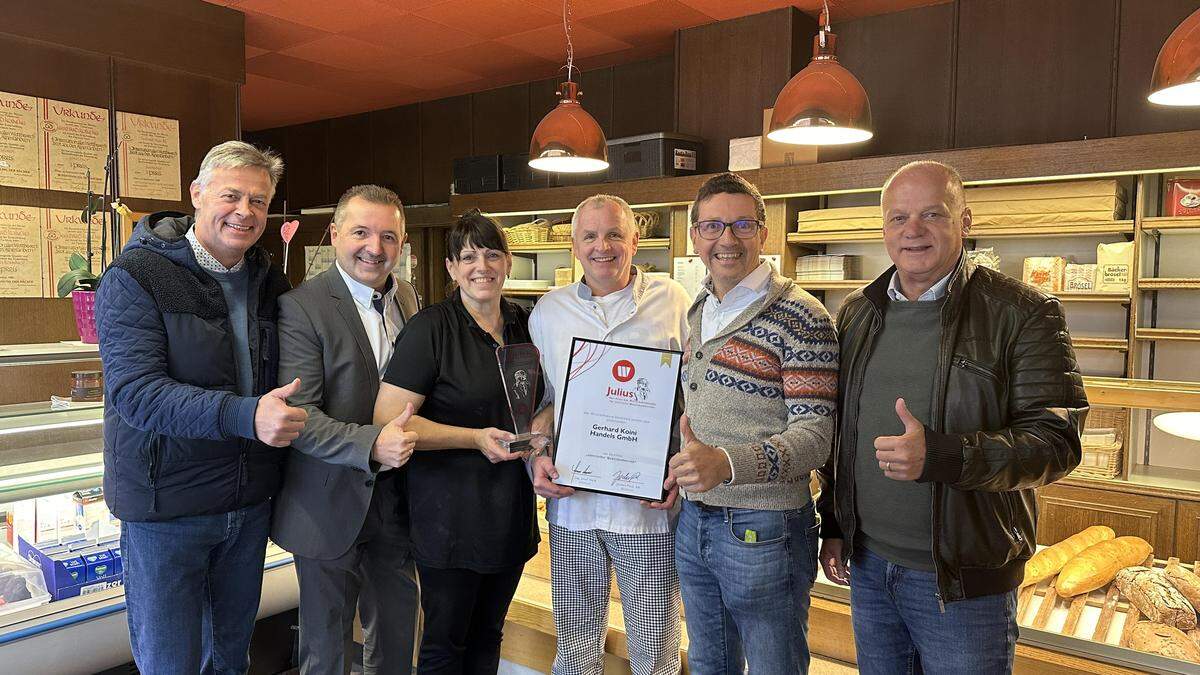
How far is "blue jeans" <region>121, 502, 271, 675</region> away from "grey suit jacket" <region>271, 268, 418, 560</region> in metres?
0.10

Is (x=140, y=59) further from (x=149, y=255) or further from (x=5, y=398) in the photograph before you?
(x=149, y=255)

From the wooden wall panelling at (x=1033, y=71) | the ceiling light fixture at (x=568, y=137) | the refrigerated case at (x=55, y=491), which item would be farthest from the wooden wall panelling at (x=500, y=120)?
the refrigerated case at (x=55, y=491)

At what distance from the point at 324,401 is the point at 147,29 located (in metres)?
4.18

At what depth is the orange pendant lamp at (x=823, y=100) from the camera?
124 inches

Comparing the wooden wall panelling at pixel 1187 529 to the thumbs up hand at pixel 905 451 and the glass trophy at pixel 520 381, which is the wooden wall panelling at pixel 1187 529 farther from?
the glass trophy at pixel 520 381

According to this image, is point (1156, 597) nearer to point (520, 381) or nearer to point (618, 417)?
point (618, 417)

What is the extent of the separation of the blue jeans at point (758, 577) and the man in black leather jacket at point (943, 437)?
0.42 feet

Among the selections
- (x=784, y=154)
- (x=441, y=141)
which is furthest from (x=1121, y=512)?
(x=441, y=141)

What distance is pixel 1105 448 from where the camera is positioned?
376 centimetres

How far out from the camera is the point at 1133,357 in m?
4.49

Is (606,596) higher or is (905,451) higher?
(905,451)

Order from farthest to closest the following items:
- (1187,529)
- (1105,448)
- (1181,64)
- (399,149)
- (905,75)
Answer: (399,149)
(905,75)
(1105,448)
(1187,529)
(1181,64)

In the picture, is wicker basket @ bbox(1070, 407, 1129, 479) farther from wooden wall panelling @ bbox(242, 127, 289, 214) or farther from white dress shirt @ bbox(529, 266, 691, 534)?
wooden wall panelling @ bbox(242, 127, 289, 214)

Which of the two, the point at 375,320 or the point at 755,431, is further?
the point at 375,320
